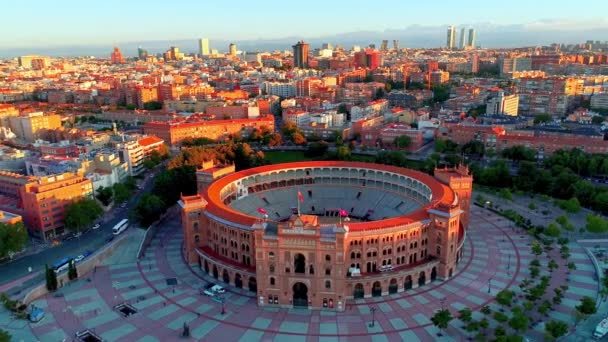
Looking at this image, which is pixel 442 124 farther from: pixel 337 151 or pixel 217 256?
pixel 217 256

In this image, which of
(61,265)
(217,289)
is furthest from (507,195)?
(61,265)

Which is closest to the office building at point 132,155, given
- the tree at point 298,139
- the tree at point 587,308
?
the tree at point 298,139

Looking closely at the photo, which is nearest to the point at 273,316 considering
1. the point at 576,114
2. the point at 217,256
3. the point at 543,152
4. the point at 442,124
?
the point at 217,256

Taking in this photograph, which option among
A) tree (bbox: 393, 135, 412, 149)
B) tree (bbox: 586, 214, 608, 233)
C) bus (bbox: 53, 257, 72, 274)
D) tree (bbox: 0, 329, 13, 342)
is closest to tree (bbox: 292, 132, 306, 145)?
tree (bbox: 393, 135, 412, 149)

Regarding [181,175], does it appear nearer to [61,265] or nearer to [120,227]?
[120,227]

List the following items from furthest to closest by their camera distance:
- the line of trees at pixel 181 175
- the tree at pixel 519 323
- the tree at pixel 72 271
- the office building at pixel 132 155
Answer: the office building at pixel 132 155, the line of trees at pixel 181 175, the tree at pixel 72 271, the tree at pixel 519 323

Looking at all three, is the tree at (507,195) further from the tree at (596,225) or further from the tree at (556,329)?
the tree at (556,329)
